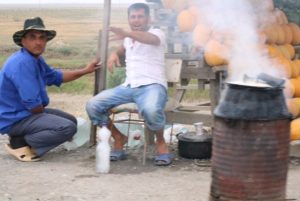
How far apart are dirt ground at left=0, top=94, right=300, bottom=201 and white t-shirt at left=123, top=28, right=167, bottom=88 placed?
2.77ft

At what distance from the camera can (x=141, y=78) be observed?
5.82 m

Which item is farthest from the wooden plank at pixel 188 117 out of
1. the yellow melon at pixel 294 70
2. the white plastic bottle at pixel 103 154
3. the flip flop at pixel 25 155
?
the flip flop at pixel 25 155

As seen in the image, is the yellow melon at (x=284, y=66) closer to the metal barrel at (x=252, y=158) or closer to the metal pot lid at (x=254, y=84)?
the metal pot lid at (x=254, y=84)

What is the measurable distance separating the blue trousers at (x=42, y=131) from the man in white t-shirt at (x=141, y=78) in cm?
33

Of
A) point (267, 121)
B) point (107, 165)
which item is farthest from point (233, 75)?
point (267, 121)

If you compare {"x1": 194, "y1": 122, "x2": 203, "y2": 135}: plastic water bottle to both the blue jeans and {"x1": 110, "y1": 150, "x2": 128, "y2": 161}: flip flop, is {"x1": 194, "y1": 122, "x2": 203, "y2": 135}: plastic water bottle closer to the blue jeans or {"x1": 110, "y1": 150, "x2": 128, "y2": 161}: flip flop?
the blue jeans

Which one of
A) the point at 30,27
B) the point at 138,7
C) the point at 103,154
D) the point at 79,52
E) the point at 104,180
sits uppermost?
the point at 138,7

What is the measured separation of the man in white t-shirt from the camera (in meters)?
5.68

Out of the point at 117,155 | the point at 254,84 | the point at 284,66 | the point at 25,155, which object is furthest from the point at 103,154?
the point at 284,66

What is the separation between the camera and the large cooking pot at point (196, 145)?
591cm

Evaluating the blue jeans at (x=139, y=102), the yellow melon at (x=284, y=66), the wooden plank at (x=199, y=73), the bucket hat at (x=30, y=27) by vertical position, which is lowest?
the blue jeans at (x=139, y=102)

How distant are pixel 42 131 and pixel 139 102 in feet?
3.46

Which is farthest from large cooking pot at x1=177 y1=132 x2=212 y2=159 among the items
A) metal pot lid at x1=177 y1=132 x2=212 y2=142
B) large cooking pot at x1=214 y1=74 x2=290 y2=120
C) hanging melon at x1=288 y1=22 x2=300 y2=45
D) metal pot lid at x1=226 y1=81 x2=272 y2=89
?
large cooking pot at x1=214 y1=74 x2=290 y2=120

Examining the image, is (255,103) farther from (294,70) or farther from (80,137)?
(80,137)
